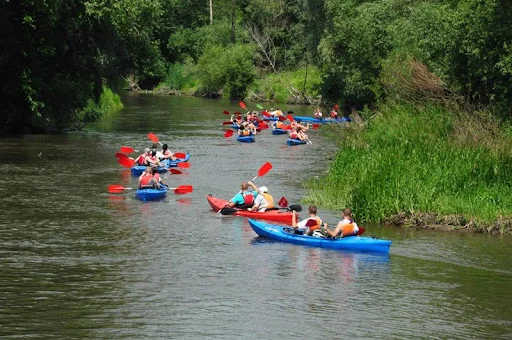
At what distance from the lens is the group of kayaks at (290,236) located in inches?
656

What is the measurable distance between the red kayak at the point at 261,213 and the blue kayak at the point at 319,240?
119 cm

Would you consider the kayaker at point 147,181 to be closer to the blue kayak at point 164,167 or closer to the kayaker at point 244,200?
the kayaker at point 244,200

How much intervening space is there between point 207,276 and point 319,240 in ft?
10.3

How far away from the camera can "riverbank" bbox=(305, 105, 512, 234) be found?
1845 cm

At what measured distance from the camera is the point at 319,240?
1734cm

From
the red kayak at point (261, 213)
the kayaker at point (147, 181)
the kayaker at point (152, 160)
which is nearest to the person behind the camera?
the red kayak at point (261, 213)

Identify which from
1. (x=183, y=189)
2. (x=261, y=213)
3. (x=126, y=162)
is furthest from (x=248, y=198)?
(x=126, y=162)

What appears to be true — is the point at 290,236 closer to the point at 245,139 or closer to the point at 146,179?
the point at 146,179

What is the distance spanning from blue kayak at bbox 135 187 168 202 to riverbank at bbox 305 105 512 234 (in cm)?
398

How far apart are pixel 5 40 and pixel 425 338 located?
83.0 ft

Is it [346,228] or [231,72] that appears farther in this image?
[231,72]

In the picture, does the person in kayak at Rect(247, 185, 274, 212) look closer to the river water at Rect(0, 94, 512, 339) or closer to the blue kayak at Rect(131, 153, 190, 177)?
the river water at Rect(0, 94, 512, 339)

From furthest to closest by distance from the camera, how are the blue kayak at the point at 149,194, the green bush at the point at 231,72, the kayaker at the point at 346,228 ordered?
the green bush at the point at 231,72 → the blue kayak at the point at 149,194 → the kayaker at the point at 346,228

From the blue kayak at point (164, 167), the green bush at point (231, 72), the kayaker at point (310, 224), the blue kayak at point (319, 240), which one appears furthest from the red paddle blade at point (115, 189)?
the green bush at point (231, 72)
